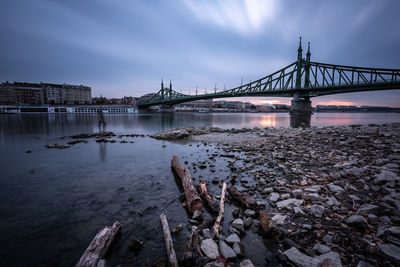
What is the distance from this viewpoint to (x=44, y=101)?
130m

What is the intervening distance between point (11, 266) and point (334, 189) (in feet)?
24.6

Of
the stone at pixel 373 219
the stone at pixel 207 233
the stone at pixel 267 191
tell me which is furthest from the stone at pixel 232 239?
the stone at pixel 373 219

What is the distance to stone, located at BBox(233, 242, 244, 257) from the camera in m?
3.14

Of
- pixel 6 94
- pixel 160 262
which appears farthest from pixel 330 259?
pixel 6 94

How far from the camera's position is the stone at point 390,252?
8.35ft

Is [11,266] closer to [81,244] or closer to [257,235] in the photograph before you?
[81,244]

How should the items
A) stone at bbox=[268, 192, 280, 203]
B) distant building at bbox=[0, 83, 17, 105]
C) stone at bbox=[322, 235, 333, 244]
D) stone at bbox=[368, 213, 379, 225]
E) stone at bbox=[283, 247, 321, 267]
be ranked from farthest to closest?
distant building at bbox=[0, 83, 17, 105] → stone at bbox=[268, 192, 280, 203] → stone at bbox=[368, 213, 379, 225] → stone at bbox=[322, 235, 333, 244] → stone at bbox=[283, 247, 321, 267]

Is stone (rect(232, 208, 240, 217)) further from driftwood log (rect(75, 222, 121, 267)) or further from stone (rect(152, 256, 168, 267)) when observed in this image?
driftwood log (rect(75, 222, 121, 267))

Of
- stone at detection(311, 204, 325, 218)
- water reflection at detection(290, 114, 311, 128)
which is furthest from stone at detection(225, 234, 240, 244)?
water reflection at detection(290, 114, 311, 128)

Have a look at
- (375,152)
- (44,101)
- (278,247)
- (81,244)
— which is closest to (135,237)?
(81,244)

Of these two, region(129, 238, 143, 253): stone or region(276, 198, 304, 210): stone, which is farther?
region(276, 198, 304, 210): stone

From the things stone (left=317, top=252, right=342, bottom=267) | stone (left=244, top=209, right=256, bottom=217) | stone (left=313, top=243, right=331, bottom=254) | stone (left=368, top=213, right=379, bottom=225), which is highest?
stone (left=368, top=213, right=379, bottom=225)

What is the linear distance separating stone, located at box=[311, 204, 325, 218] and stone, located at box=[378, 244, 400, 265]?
3.96 feet

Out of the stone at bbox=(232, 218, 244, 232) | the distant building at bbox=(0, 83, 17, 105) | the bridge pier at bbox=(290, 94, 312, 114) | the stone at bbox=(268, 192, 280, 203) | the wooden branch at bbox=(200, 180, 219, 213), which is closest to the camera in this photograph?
the stone at bbox=(232, 218, 244, 232)
